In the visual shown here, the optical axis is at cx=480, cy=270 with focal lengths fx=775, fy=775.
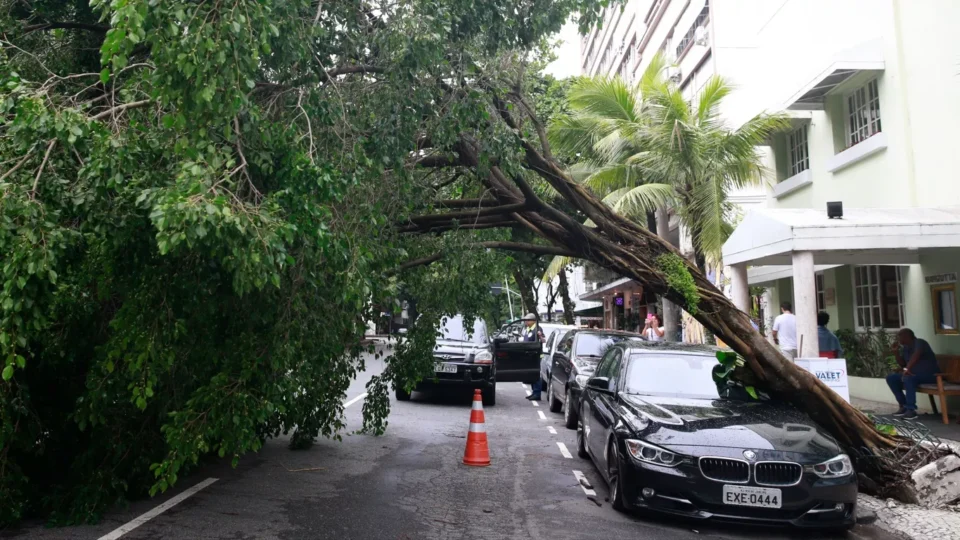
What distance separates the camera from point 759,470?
6316mm

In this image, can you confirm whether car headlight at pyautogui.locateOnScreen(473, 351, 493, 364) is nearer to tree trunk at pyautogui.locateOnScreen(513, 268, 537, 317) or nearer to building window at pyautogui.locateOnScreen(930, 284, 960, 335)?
building window at pyautogui.locateOnScreen(930, 284, 960, 335)

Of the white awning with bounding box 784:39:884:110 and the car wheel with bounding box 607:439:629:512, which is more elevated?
the white awning with bounding box 784:39:884:110

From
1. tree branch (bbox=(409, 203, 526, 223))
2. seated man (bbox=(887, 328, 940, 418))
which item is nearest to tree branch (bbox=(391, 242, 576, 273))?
tree branch (bbox=(409, 203, 526, 223))

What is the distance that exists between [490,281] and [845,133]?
315 inches

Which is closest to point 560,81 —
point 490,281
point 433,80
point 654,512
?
point 490,281

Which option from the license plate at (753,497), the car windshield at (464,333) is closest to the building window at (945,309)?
the license plate at (753,497)

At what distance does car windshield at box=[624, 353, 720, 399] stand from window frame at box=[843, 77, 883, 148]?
6.94 metres

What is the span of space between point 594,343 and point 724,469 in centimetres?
778

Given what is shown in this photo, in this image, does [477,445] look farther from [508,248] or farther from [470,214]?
[470,214]

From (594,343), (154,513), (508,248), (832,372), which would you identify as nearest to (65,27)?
(154,513)

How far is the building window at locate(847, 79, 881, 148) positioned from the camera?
13219 millimetres

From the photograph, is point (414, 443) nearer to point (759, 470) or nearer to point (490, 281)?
point (490, 281)

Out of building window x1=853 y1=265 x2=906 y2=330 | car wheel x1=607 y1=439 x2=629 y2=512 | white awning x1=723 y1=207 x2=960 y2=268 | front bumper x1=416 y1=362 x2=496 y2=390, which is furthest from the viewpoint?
front bumper x1=416 y1=362 x2=496 y2=390

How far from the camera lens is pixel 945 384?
11.6m
